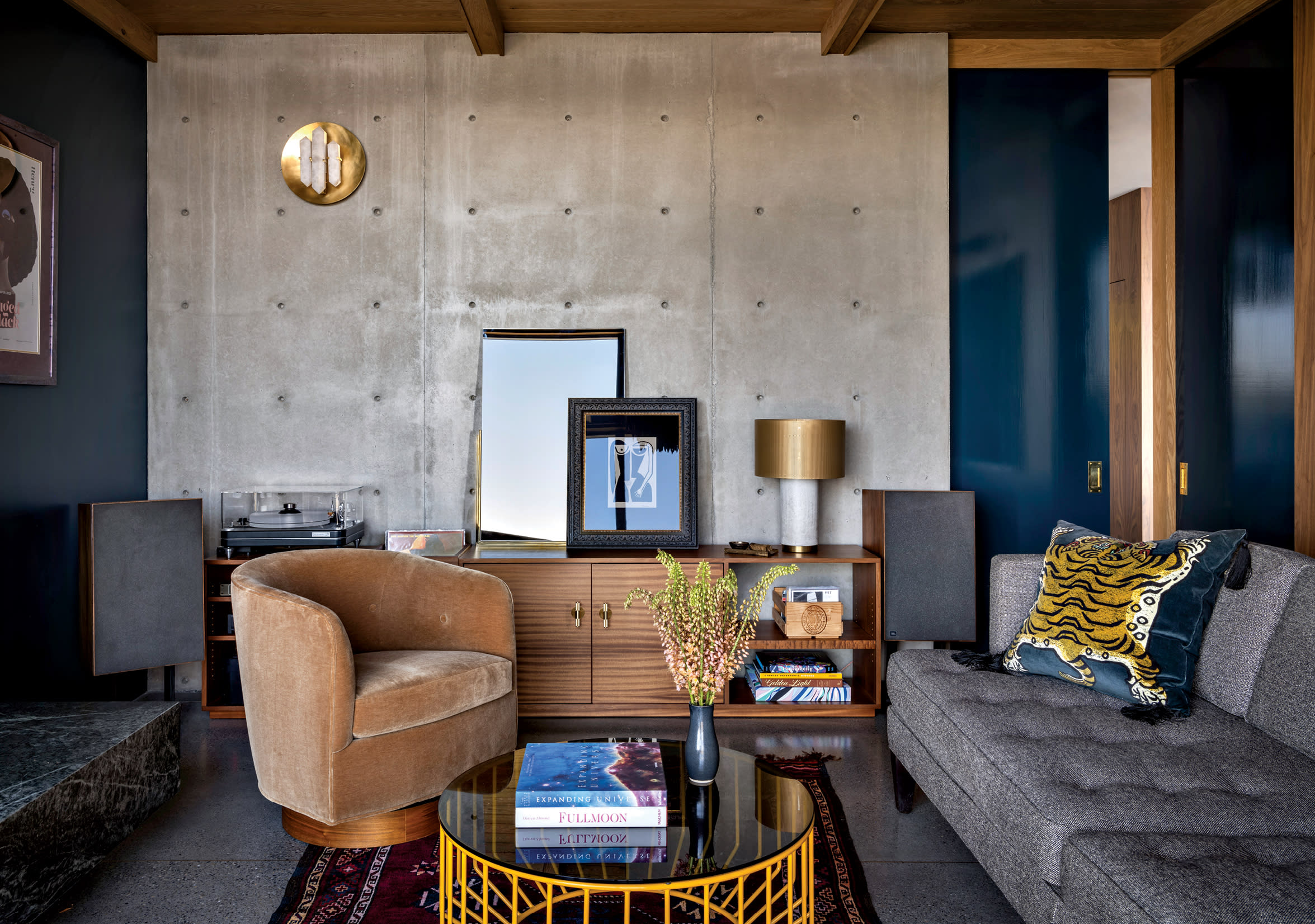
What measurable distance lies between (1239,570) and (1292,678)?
308 mm

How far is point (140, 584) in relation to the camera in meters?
3.24

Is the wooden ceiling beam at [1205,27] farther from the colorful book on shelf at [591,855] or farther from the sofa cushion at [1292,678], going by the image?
the colorful book on shelf at [591,855]

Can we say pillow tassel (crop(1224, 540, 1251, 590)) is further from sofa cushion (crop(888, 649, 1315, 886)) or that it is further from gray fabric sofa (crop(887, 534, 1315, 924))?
sofa cushion (crop(888, 649, 1315, 886))

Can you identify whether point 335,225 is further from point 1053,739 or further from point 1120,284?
point 1120,284

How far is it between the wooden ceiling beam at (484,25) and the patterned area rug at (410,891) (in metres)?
3.02

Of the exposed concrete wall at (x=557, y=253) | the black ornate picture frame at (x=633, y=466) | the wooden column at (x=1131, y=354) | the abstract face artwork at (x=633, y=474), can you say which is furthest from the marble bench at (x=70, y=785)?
the wooden column at (x=1131, y=354)

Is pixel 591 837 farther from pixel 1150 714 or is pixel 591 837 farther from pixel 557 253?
pixel 557 253

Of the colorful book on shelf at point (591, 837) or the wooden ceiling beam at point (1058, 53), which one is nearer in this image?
the colorful book on shelf at point (591, 837)

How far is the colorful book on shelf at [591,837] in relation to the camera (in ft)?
4.95

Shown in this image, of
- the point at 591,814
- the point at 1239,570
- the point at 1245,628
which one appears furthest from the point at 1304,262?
the point at 591,814

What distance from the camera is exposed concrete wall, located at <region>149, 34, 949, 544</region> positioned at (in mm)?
3729

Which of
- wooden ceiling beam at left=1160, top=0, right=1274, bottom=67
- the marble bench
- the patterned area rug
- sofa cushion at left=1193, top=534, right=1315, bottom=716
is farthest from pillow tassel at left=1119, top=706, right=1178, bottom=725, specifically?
wooden ceiling beam at left=1160, top=0, right=1274, bottom=67

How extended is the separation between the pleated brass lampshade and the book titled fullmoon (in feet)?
6.07

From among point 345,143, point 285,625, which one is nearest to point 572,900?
point 285,625
